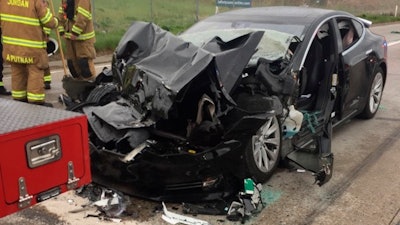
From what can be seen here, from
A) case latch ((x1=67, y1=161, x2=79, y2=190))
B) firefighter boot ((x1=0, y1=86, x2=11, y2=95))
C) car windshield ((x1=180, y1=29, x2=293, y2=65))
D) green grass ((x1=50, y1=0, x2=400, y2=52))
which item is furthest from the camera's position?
green grass ((x1=50, y1=0, x2=400, y2=52))

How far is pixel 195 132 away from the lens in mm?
3457

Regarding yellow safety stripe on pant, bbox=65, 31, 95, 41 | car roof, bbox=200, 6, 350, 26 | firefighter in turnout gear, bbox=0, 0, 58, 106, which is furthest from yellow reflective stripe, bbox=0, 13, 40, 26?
car roof, bbox=200, 6, 350, 26

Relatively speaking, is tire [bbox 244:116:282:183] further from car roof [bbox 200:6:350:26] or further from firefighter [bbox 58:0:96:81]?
firefighter [bbox 58:0:96:81]

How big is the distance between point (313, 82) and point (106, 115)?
2.25 meters

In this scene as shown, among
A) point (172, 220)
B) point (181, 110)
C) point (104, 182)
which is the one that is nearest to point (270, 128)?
point (181, 110)

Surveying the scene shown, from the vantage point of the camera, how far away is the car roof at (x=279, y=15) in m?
4.82

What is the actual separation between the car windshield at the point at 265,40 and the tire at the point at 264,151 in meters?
0.60

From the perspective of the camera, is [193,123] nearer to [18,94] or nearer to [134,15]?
[18,94]

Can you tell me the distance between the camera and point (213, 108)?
3.42 meters

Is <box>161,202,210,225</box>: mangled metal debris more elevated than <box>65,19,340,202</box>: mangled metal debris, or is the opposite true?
<box>65,19,340,202</box>: mangled metal debris

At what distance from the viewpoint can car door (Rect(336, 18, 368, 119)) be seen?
4887 millimetres

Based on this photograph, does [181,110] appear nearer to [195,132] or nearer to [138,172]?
[195,132]

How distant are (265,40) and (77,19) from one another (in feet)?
11.9

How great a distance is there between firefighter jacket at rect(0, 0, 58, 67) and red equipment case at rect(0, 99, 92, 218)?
358cm
